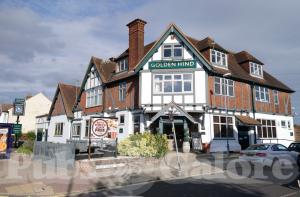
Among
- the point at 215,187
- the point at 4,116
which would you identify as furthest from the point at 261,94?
the point at 4,116

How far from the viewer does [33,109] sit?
5784 cm

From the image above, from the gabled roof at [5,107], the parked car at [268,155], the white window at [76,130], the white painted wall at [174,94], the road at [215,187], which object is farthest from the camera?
the gabled roof at [5,107]

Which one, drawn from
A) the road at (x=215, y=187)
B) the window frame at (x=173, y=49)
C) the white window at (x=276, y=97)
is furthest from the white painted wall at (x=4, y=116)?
the road at (x=215, y=187)

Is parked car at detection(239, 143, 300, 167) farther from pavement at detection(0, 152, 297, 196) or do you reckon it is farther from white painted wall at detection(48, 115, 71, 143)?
white painted wall at detection(48, 115, 71, 143)

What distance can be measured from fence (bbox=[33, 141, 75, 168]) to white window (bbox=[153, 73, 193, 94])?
9.98 m

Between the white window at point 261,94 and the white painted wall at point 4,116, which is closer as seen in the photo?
the white window at point 261,94

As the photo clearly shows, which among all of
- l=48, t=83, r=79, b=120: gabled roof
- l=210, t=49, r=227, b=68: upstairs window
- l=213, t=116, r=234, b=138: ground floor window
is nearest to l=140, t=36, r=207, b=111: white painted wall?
l=213, t=116, r=234, b=138: ground floor window

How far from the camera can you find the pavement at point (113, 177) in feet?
34.9

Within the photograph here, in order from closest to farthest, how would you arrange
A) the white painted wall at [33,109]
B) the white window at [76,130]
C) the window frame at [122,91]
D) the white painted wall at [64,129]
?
1. the window frame at [122,91]
2. the white window at [76,130]
3. the white painted wall at [64,129]
4. the white painted wall at [33,109]

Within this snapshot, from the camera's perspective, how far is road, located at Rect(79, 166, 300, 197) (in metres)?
9.88

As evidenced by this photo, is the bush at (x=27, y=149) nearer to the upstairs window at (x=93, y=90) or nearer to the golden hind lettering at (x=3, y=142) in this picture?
the golden hind lettering at (x=3, y=142)

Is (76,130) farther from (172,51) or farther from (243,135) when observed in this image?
(243,135)

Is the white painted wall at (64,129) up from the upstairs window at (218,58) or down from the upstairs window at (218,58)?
down

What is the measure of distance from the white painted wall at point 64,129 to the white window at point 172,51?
17044mm
